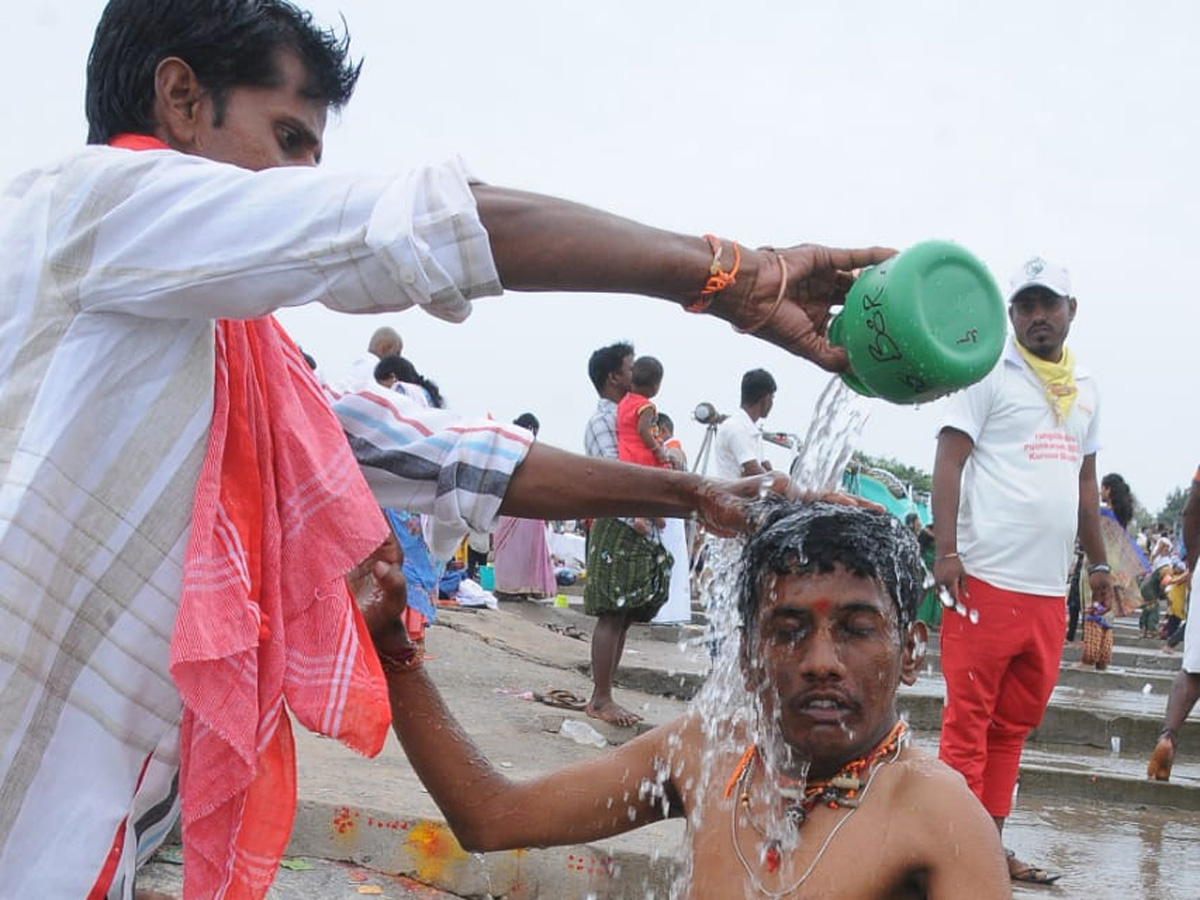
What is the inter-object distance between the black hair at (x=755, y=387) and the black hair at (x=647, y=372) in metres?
0.52

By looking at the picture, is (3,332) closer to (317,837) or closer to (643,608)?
(317,837)

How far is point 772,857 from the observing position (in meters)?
2.22

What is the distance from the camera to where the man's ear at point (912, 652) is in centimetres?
235

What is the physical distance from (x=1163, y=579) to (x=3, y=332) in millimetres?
16038

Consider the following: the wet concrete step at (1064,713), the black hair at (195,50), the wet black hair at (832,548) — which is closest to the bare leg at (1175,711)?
the wet concrete step at (1064,713)

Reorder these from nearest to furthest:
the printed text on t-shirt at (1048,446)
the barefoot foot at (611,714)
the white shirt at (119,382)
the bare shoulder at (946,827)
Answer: the white shirt at (119,382) < the bare shoulder at (946,827) < the printed text on t-shirt at (1048,446) < the barefoot foot at (611,714)

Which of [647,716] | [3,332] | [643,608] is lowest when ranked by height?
[647,716]

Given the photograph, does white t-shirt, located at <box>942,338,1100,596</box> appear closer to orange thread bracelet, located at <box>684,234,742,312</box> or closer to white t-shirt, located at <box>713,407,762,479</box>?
white t-shirt, located at <box>713,407,762,479</box>

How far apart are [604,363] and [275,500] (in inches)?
227

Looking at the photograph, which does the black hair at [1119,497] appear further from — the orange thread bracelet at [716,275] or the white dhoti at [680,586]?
the orange thread bracelet at [716,275]

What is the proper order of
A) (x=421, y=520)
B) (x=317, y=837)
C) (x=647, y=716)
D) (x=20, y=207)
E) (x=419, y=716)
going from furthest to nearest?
(x=647, y=716) < (x=421, y=520) < (x=317, y=837) < (x=419, y=716) < (x=20, y=207)

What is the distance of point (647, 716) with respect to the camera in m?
7.03

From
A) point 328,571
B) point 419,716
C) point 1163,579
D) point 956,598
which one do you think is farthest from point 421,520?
Result: point 1163,579

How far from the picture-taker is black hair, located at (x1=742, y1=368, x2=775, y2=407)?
6996 mm
